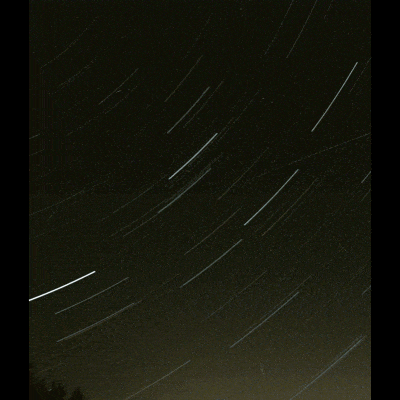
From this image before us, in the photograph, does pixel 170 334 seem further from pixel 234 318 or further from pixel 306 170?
pixel 306 170

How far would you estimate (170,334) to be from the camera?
726 centimetres

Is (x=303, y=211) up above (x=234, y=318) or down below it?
above

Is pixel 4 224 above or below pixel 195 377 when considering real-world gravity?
below

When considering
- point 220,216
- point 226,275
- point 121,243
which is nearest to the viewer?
point 226,275

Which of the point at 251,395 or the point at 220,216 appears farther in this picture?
the point at 220,216

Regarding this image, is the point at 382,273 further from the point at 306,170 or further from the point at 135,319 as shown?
the point at 306,170

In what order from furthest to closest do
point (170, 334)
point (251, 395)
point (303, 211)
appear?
point (303, 211) < point (170, 334) < point (251, 395)

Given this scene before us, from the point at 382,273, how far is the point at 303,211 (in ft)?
40.8

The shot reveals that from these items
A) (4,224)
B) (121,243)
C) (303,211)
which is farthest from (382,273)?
(303,211)

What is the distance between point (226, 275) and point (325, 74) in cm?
475

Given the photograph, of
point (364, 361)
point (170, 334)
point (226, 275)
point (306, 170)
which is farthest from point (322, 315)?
point (306, 170)

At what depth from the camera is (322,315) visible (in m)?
7.38

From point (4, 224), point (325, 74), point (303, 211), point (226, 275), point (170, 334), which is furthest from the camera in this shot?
point (303, 211)

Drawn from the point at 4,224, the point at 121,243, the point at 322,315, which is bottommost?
the point at 4,224
